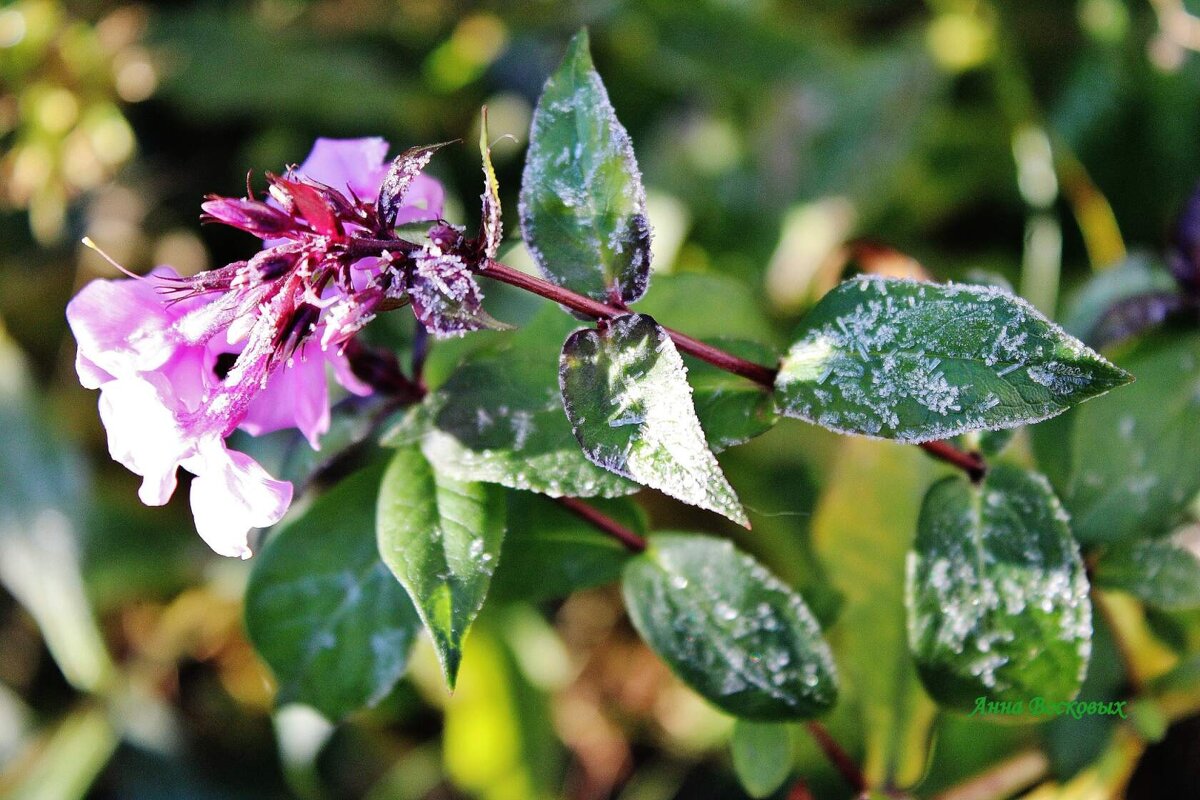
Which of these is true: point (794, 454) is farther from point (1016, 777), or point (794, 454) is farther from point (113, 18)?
point (113, 18)

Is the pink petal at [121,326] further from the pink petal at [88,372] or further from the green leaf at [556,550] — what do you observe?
the green leaf at [556,550]

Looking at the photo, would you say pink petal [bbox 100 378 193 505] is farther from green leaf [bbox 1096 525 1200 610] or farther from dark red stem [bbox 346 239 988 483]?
green leaf [bbox 1096 525 1200 610]

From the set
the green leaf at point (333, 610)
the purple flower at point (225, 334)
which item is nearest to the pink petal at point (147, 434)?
the purple flower at point (225, 334)

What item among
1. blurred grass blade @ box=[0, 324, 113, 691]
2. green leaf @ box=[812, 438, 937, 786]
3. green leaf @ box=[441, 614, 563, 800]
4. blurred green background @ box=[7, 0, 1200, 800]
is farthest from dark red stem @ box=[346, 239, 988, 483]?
blurred grass blade @ box=[0, 324, 113, 691]

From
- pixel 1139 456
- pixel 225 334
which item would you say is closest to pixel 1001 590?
pixel 1139 456

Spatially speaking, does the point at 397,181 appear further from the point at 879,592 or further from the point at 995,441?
the point at 879,592

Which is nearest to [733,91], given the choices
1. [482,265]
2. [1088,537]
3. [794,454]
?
[794,454]
